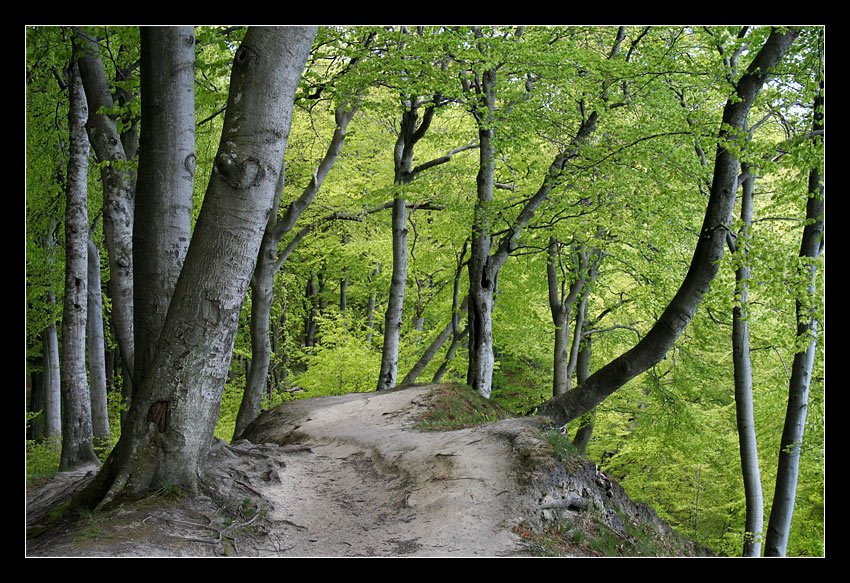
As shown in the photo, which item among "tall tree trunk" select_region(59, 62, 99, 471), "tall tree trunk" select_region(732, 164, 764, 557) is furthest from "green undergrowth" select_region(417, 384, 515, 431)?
"tall tree trunk" select_region(59, 62, 99, 471)

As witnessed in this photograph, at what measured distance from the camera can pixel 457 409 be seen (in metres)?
9.32

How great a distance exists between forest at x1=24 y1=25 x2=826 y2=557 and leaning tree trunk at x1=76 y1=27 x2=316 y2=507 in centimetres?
2

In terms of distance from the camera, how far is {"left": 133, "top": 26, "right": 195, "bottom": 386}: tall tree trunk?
5113 mm

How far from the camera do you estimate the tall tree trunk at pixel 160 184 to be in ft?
16.8

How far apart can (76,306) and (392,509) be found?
5.49 metres

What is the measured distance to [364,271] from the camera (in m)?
19.3

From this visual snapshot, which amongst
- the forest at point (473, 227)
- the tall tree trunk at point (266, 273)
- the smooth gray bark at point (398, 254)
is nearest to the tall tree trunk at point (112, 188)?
the forest at point (473, 227)

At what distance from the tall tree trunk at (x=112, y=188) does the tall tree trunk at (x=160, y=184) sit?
6.02 ft

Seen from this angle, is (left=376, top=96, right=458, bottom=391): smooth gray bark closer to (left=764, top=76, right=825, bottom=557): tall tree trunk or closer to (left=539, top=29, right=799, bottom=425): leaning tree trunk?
(left=539, top=29, right=799, bottom=425): leaning tree trunk

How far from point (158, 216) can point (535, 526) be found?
3.74 meters

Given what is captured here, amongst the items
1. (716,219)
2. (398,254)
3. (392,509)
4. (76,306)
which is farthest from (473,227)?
(392,509)
